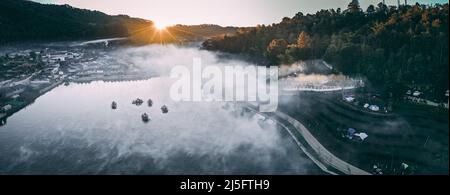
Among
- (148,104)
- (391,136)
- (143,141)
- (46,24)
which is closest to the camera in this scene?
(391,136)

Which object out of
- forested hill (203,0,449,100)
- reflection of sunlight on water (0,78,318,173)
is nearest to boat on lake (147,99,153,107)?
reflection of sunlight on water (0,78,318,173)

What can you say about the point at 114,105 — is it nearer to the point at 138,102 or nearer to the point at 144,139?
the point at 138,102

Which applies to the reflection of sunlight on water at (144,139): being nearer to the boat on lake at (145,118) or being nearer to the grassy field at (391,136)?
the boat on lake at (145,118)

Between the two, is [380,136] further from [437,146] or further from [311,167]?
[311,167]

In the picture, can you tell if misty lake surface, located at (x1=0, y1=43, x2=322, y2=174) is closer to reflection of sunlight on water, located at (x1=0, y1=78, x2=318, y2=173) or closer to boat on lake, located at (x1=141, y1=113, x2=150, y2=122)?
reflection of sunlight on water, located at (x1=0, y1=78, x2=318, y2=173)

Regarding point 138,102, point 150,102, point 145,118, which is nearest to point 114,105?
point 138,102
